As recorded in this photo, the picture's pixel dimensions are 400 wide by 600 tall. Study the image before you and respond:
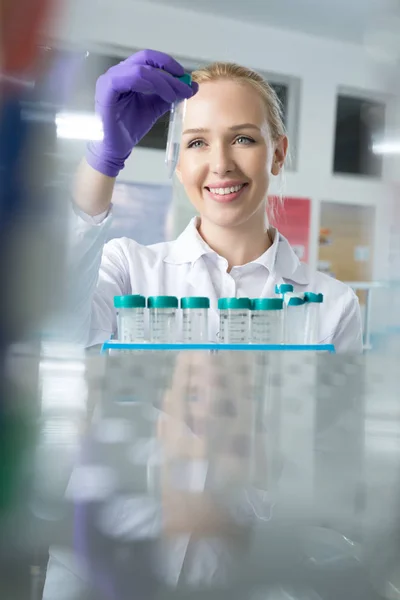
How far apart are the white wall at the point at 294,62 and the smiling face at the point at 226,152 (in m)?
0.77

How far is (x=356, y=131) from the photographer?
3.48 metres

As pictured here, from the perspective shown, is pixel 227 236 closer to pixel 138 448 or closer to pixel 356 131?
pixel 138 448

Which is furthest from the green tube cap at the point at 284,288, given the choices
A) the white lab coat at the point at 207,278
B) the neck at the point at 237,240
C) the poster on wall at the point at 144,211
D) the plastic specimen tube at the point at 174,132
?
the poster on wall at the point at 144,211

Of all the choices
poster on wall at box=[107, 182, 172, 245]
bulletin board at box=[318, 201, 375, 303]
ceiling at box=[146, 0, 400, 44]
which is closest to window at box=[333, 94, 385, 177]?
bulletin board at box=[318, 201, 375, 303]

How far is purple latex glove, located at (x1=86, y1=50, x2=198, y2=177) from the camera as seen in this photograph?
607 millimetres

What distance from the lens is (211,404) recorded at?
16cm

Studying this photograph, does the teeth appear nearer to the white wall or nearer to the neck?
the neck

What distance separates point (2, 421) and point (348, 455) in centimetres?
7

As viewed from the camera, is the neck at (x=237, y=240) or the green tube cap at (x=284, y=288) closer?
the green tube cap at (x=284, y=288)

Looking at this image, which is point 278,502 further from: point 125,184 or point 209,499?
point 125,184

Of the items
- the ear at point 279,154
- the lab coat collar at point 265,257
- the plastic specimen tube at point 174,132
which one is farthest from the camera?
the ear at point 279,154

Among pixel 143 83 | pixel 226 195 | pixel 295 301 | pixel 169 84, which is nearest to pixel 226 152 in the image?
pixel 226 195

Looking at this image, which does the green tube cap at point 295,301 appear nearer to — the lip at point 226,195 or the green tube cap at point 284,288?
the green tube cap at point 284,288

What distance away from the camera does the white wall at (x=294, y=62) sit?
103 inches
